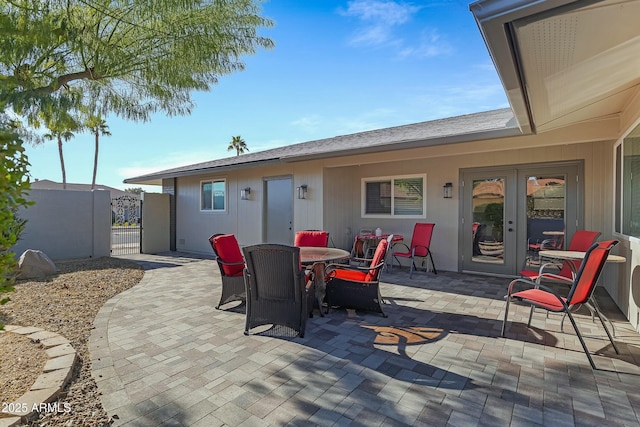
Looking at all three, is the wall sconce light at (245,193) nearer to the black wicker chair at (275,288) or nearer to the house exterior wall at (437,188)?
the house exterior wall at (437,188)

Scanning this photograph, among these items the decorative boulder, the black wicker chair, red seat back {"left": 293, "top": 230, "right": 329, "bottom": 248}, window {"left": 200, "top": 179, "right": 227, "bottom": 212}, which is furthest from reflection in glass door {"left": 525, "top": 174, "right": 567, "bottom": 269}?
the decorative boulder

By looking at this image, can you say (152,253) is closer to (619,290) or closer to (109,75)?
(109,75)

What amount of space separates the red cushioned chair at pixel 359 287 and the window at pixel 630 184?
9.53 ft

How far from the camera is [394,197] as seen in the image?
25.2 ft

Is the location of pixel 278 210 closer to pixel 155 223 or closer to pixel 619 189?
pixel 155 223

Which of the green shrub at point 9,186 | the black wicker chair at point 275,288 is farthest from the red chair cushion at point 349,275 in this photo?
the green shrub at point 9,186

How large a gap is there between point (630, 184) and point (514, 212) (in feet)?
7.30

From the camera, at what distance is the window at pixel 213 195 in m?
9.97

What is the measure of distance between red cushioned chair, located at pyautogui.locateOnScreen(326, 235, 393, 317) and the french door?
11.6 ft

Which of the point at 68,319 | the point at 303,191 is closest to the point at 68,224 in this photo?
the point at 68,319

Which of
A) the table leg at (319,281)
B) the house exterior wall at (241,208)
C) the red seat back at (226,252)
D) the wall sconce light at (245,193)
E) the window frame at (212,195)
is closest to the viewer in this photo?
the table leg at (319,281)

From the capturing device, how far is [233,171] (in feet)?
31.4

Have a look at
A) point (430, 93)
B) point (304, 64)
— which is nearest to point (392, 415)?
point (304, 64)

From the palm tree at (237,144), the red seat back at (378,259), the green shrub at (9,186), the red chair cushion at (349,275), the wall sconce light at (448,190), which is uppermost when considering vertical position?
the palm tree at (237,144)
